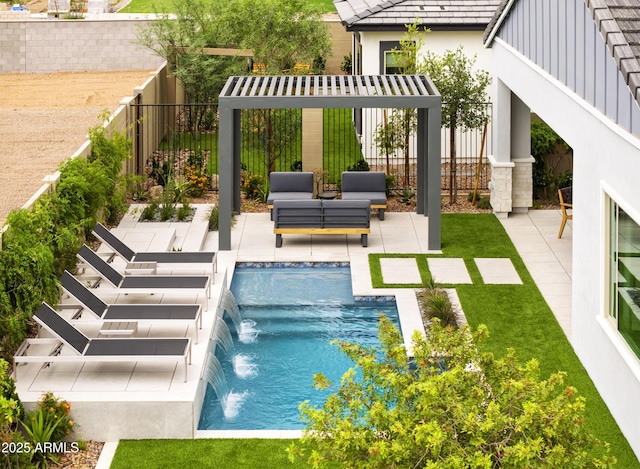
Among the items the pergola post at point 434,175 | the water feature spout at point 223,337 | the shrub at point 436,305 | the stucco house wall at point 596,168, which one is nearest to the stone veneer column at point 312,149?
the pergola post at point 434,175

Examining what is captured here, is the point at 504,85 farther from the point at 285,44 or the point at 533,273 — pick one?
the point at 285,44

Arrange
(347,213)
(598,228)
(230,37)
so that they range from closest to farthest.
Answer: (598,228), (347,213), (230,37)

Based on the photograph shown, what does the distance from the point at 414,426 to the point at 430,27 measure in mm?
18615

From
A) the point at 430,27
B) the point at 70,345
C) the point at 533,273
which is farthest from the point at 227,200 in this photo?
the point at 430,27

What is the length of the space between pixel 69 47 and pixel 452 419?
110ft

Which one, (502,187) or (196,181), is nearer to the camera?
(502,187)

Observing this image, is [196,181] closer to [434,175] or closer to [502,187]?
[434,175]

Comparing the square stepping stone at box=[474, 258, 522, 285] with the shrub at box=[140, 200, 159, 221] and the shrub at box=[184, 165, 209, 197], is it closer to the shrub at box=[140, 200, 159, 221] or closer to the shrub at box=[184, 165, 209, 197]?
the shrub at box=[140, 200, 159, 221]

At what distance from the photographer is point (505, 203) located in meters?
21.4

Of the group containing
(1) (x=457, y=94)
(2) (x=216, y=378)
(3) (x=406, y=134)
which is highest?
(1) (x=457, y=94)

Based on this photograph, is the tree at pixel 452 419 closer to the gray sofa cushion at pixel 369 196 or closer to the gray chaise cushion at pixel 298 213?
the gray chaise cushion at pixel 298 213

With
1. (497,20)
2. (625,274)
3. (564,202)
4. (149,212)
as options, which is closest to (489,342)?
(625,274)

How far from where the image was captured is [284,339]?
15.4 metres

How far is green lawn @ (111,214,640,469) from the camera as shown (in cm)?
1145
